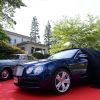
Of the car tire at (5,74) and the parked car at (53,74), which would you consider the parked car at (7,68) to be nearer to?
the car tire at (5,74)

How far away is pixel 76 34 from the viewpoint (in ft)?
96.6

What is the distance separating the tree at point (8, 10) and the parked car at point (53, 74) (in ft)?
60.6

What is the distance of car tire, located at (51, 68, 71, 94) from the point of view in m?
6.73

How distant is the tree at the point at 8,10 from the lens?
82.0ft

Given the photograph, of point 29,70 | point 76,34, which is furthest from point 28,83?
point 76,34

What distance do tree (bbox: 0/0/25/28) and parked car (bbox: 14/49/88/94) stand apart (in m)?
18.5

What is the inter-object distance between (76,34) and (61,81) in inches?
899

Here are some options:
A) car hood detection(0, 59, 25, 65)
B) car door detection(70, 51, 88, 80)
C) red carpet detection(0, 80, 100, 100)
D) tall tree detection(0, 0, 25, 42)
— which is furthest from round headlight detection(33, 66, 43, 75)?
tall tree detection(0, 0, 25, 42)

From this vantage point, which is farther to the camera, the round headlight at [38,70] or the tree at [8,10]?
the tree at [8,10]

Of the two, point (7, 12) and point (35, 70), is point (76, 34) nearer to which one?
point (7, 12)

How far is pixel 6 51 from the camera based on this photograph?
74.4 feet

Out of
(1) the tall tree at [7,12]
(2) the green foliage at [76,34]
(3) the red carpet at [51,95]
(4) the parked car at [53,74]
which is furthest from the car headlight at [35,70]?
(2) the green foliage at [76,34]

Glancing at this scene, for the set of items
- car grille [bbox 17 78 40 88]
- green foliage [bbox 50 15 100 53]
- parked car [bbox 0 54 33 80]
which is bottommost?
car grille [bbox 17 78 40 88]

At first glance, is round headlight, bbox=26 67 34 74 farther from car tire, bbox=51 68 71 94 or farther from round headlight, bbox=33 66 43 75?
car tire, bbox=51 68 71 94
